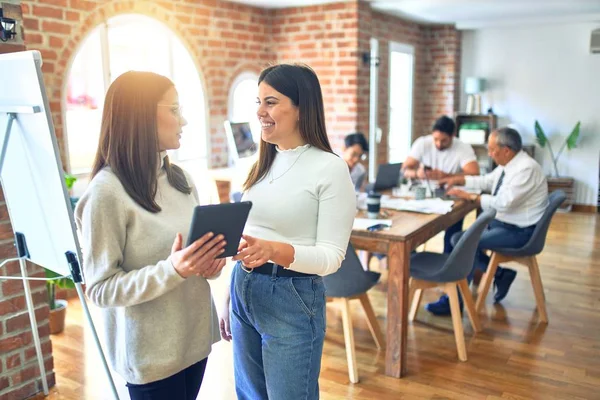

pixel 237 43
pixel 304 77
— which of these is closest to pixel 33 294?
pixel 304 77

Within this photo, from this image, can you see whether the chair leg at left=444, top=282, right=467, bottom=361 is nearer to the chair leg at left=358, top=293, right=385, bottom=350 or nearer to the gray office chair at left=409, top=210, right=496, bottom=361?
the gray office chair at left=409, top=210, right=496, bottom=361

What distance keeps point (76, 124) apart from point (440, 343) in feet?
9.98

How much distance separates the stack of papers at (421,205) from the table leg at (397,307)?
652 mm

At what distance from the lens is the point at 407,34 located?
7145mm

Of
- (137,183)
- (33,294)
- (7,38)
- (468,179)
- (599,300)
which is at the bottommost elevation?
(599,300)

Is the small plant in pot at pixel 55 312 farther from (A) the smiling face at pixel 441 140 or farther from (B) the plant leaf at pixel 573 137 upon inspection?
(B) the plant leaf at pixel 573 137

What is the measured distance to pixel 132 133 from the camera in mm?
1421

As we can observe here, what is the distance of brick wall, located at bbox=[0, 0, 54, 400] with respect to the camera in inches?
96.3

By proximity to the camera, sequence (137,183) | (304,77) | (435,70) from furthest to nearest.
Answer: (435,70)
(304,77)
(137,183)

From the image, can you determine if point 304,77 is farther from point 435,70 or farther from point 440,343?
point 435,70

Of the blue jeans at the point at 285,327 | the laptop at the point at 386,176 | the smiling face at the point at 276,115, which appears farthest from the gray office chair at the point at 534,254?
the smiling face at the point at 276,115

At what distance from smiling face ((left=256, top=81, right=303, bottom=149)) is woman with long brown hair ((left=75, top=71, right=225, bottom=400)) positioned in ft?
0.75

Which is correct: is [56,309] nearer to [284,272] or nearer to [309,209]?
[284,272]

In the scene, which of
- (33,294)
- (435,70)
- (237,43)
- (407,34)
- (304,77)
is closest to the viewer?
(304,77)
